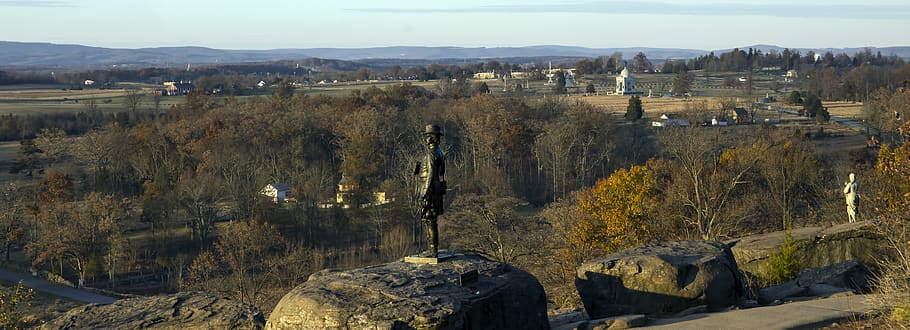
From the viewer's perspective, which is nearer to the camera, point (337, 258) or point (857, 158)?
point (337, 258)

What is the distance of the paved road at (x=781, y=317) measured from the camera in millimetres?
18719

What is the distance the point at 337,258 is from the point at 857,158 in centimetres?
3995

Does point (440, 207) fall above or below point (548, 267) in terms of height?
above

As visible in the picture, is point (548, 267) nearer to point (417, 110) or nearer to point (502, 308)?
point (502, 308)

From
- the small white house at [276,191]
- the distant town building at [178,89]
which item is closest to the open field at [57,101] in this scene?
the distant town building at [178,89]

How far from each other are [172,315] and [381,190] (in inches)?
1960

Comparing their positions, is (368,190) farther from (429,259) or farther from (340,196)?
(429,259)

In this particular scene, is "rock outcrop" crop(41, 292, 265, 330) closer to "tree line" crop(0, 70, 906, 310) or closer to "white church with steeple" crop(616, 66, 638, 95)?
"tree line" crop(0, 70, 906, 310)

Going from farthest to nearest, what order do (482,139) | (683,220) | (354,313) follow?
(482,139), (683,220), (354,313)

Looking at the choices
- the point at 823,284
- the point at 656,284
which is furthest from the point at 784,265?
the point at 656,284

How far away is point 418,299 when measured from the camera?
53.6 feet

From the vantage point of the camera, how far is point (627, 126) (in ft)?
342

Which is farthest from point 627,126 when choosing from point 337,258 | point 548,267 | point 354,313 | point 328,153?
point 354,313

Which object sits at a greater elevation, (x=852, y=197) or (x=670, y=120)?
(x=852, y=197)
